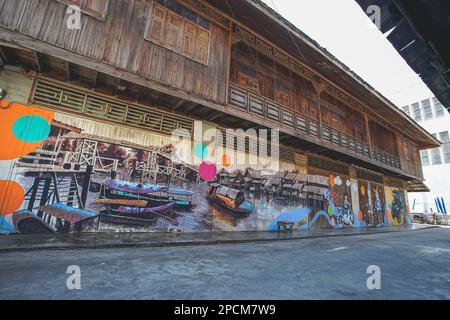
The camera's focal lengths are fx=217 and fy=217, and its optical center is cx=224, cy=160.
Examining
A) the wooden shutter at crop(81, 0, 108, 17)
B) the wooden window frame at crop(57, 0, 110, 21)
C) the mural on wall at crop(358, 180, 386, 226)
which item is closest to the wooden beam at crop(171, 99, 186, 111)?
the wooden window frame at crop(57, 0, 110, 21)

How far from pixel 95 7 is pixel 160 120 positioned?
380 centimetres

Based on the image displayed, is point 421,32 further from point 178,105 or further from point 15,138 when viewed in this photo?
point 15,138

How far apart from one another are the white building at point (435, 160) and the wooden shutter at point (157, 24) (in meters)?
33.6

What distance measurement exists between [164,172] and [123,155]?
4.92ft

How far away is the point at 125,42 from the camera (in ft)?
22.4

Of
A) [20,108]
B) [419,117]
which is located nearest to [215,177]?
[20,108]

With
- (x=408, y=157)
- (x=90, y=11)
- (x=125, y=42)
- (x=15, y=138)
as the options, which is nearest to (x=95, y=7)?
(x=90, y=11)

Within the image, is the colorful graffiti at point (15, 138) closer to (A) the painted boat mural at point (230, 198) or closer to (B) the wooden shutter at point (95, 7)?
(B) the wooden shutter at point (95, 7)

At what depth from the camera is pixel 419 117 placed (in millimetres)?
29469

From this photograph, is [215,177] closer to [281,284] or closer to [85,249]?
[85,249]

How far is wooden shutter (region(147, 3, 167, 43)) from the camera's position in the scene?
24.2 feet

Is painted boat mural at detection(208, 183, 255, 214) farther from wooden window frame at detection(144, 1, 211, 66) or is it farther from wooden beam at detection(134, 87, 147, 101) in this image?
wooden window frame at detection(144, 1, 211, 66)

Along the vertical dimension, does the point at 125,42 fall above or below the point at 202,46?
below

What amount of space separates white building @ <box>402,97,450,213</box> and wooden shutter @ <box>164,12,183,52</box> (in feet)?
108
